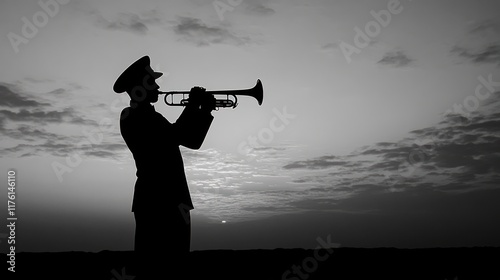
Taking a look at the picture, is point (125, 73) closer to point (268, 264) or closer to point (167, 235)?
point (167, 235)

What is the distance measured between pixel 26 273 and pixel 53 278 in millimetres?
390

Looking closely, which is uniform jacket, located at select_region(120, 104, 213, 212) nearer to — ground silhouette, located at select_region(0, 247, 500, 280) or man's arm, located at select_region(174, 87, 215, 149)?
man's arm, located at select_region(174, 87, 215, 149)

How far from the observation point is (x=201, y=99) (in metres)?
3.77

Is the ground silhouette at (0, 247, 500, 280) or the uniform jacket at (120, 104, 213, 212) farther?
the ground silhouette at (0, 247, 500, 280)

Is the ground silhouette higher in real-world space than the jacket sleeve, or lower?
lower

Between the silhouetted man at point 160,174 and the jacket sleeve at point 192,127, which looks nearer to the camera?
the silhouetted man at point 160,174

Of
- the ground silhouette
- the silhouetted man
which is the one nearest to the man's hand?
the silhouetted man

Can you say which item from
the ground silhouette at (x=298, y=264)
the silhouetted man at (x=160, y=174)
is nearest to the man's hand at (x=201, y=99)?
the silhouetted man at (x=160, y=174)

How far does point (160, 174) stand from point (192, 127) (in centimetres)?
50

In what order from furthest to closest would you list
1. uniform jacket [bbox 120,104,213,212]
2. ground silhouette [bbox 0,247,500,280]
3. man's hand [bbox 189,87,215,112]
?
ground silhouette [bbox 0,247,500,280]
man's hand [bbox 189,87,215,112]
uniform jacket [bbox 120,104,213,212]

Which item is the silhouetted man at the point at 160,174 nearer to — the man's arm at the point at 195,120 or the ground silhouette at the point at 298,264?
the man's arm at the point at 195,120

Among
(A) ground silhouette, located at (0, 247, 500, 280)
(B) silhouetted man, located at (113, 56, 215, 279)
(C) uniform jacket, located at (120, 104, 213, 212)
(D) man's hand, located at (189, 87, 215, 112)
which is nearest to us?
(B) silhouetted man, located at (113, 56, 215, 279)

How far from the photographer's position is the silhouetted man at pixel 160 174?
11.4 feet

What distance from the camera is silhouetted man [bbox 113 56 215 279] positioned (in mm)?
3461
